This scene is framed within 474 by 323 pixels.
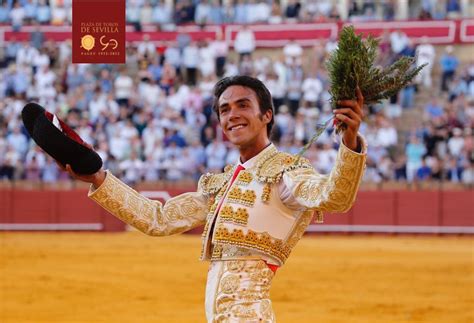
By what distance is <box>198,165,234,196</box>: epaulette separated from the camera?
11.8 feet

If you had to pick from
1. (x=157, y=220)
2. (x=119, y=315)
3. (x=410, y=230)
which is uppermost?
(x=157, y=220)

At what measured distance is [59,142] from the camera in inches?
130

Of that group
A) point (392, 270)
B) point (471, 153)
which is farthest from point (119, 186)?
point (471, 153)

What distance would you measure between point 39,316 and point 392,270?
171 inches

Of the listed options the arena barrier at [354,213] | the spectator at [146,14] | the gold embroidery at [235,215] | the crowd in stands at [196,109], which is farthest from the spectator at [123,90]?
the gold embroidery at [235,215]

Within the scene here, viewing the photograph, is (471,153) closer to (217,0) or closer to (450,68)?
(450,68)

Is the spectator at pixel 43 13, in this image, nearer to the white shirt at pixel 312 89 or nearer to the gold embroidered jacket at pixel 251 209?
the white shirt at pixel 312 89

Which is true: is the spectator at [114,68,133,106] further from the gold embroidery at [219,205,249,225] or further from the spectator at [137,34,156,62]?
the gold embroidery at [219,205,249,225]

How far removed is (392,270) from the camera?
1121 centimetres

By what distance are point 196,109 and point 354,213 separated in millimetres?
2638

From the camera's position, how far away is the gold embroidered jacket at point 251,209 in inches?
131

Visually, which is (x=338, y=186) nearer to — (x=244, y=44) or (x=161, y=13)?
(x=244, y=44)

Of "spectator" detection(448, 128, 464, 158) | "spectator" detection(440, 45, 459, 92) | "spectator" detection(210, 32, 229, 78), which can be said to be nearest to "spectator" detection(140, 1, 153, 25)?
"spectator" detection(210, 32, 229, 78)

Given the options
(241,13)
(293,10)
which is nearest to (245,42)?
(241,13)
